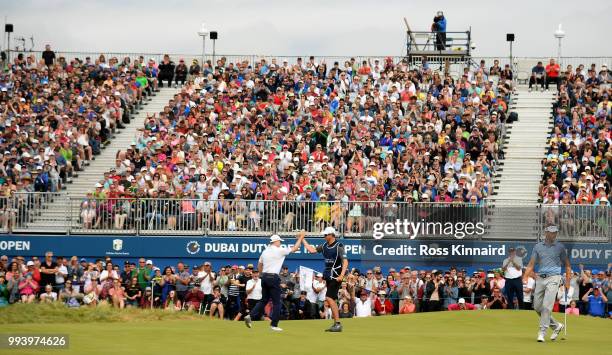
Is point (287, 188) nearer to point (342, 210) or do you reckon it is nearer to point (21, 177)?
point (342, 210)

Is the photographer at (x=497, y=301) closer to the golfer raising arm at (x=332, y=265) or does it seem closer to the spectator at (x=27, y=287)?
the golfer raising arm at (x=332, y=265)

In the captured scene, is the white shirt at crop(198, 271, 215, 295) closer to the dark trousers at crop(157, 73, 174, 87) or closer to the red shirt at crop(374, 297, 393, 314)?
the red shirt at crop(374, 297, 393, 314)

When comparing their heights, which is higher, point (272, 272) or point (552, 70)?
point (552, 70)

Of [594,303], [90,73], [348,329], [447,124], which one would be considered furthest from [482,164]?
[90,73]

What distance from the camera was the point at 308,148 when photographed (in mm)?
39219

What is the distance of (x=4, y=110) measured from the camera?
43969 mm

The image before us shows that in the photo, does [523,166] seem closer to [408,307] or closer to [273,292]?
[408,307]

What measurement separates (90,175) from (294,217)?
9311 mm

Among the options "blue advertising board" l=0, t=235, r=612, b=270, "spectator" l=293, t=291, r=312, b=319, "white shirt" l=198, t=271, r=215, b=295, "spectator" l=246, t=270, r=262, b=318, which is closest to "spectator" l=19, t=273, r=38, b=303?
"blue advertising board" l=0, t=235, r=612, b=270

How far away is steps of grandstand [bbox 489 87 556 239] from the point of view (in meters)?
33.9

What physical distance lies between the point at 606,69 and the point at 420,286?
49.4ft

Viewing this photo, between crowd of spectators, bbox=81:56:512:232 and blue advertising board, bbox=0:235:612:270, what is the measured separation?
19.9 inches

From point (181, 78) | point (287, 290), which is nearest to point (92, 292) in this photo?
point (287, 290)

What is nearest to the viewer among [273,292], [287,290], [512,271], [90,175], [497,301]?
[273,292]
